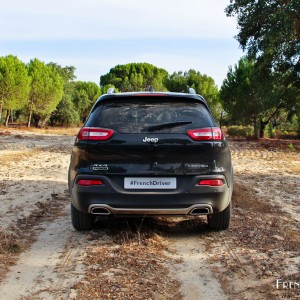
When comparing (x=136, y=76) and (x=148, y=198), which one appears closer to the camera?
(x=148, y=198)

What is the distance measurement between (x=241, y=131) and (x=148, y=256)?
39.1m

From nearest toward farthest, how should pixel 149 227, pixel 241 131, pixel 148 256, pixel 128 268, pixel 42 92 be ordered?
pixel 128 268 → pixel 148 256 → pixel 149 227 → pixel 241 131 → pixel 42 92

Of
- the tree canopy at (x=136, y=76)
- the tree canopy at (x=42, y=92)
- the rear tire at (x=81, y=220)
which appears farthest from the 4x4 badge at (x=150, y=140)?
the tree canopy at (x=136, y=76)

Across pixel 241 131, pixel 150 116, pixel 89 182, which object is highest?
pixel 150 116

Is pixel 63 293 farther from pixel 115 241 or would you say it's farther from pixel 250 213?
pixel 250 213

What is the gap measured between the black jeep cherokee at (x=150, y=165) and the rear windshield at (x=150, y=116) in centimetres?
1

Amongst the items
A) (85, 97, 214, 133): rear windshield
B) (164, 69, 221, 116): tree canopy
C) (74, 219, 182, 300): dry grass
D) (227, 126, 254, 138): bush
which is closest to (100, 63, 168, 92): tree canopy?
(164, 69, 221, 116): tree canopy

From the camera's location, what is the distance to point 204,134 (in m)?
4.65

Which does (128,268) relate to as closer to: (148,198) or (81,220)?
(148,198)

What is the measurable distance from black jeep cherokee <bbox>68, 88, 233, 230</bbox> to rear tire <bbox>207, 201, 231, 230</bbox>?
0.44 m

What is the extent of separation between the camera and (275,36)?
19.6m

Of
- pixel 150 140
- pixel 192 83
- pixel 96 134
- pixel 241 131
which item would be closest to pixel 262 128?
pixel 241 131

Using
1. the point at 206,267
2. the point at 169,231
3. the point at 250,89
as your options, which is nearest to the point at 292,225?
the point at 169,231

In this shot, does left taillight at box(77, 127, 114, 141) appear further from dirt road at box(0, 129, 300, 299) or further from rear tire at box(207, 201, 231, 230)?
rear tire at box(207, 201, 231, 230)
